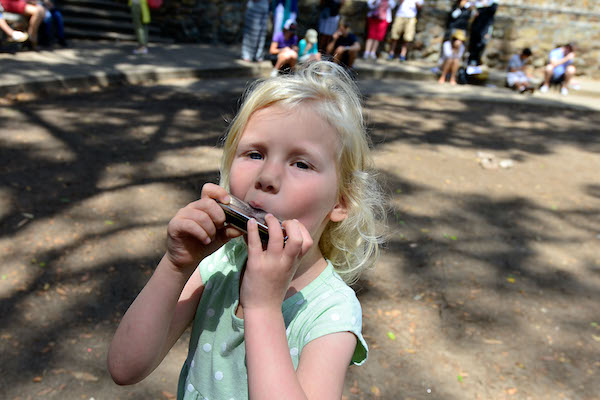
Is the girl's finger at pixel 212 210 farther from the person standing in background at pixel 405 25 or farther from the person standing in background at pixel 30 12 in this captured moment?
the person standing in background at pixel 405 25

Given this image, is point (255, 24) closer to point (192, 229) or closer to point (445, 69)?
point (445, 69)

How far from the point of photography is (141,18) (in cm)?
1109

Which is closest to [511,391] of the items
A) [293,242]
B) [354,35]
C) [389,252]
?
[389,252]

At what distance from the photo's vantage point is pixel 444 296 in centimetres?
391

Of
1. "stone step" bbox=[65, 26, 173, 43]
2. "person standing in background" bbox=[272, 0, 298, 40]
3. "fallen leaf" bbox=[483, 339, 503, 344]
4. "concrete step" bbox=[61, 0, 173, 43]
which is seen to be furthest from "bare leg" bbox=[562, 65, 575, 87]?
"fallen leaf" bbox=[483, 339, 503, 344]

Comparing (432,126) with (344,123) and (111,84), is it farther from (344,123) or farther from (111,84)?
(344,123)

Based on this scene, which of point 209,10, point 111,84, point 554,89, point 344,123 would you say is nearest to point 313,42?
point 111,84

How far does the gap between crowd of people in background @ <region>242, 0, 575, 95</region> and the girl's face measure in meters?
8.73

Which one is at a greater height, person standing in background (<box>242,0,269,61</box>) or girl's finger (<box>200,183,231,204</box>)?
girl's finger (<box>200,183,231,204</box>)

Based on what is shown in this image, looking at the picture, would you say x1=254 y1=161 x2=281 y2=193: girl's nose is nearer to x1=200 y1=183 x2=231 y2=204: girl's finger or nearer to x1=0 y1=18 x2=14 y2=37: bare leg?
x1=200 y1=183 x2=231 y2=204: girl's finger

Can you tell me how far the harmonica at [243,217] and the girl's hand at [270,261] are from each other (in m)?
0.01

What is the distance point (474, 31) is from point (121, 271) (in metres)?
11.7

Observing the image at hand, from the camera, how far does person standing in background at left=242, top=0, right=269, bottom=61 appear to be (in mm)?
11273

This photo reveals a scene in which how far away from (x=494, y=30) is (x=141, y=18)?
350 inches
